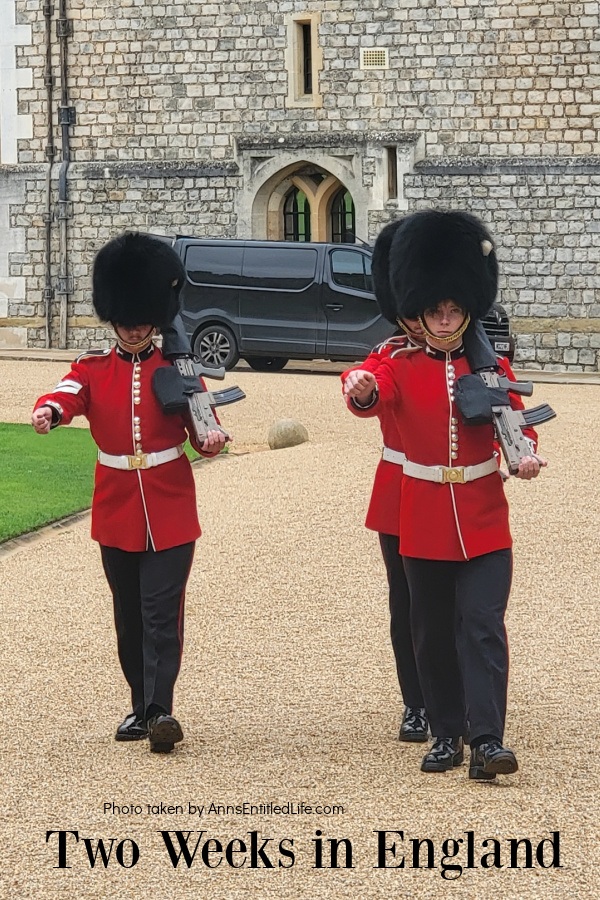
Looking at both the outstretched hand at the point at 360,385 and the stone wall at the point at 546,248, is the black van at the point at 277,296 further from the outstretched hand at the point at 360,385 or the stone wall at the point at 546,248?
the outstretched hand at the point at 360,385

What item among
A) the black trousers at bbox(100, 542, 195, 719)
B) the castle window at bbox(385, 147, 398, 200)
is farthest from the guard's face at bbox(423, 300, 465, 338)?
the castle window at bbox(385, 147, 398, 200)

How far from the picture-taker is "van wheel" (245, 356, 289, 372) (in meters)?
19.0

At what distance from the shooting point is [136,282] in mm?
5133

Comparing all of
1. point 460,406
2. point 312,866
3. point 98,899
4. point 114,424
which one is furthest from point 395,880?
point 114,424

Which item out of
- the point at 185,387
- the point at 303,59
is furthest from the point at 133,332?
the point at 303,59

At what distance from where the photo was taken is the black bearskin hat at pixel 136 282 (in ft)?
16.8

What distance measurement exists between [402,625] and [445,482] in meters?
0.59

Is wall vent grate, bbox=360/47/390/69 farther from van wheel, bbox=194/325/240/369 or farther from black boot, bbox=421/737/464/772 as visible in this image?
black boot, bbox=421/737/464/772

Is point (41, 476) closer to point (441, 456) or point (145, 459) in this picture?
point (145, 459)

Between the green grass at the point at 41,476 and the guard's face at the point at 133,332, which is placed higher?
the guard's face at the point at 133,332

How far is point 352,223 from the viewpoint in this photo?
21984mm

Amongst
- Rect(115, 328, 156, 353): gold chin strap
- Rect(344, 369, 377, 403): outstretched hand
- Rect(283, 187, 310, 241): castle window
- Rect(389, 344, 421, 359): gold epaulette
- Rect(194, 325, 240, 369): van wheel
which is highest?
Rect(283, 187, 310, 241): castle window

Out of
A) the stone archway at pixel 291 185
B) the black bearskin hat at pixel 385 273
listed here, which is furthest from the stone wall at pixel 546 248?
the black bearskin hat at pixel 385 273

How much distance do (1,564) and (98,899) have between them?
4.54 meters
